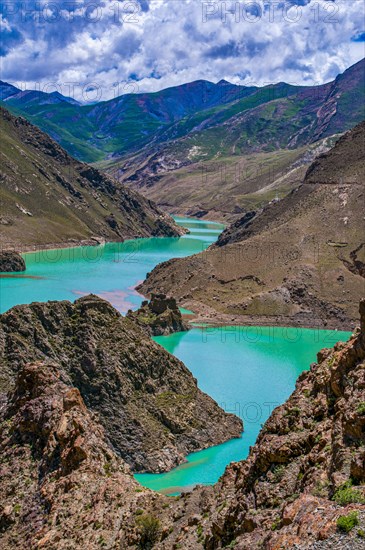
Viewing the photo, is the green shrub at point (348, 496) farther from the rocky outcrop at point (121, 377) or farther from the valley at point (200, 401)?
the rocky outcrop at point (121, 377)

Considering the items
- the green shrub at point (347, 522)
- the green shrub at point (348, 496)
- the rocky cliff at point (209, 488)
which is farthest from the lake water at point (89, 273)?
the green shrub at point (347, 522)

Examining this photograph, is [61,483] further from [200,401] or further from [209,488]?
[200,401]

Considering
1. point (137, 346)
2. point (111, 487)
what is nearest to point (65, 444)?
point (111, 487)

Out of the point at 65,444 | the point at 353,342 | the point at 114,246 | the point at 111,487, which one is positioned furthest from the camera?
the point at 114,246

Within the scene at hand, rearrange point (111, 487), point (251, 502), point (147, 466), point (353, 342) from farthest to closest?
1. point (147, 466)
2. point (111, 487)
3. point (353, 342)
4. point (251, 502)

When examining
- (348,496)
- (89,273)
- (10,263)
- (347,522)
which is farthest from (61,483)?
(10,263)

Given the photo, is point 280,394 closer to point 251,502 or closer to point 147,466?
point 147,466

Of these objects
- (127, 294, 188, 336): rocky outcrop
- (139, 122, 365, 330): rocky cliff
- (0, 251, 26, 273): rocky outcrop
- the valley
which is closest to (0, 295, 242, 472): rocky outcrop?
the valley
